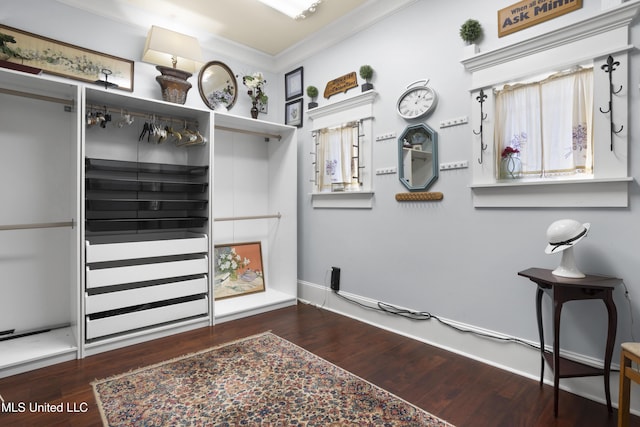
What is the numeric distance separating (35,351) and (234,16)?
129 inches

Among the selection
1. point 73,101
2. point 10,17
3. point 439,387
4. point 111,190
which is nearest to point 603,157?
point 439,387

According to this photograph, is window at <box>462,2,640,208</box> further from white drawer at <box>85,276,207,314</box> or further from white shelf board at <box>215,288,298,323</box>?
white drawer at <box>85,276,207,314</box>

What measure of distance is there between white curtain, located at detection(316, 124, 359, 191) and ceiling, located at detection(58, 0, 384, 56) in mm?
1041

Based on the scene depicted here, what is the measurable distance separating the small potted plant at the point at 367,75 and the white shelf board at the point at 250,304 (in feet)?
7.64

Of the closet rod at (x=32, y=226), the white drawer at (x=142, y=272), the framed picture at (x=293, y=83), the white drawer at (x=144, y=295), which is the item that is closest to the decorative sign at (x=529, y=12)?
the framed picture at (x=293, y=83)

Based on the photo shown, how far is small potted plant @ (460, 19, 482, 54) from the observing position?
7.86 ft

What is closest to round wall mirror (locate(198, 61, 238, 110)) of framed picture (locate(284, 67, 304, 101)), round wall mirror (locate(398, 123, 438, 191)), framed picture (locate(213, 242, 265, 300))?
framed picture (locate(284, 67, 304, 101))

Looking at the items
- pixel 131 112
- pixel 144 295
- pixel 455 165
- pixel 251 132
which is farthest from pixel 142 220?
pixel 455 165

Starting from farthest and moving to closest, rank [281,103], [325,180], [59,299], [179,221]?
[281,103], [325,180], [179,221], [59,299]

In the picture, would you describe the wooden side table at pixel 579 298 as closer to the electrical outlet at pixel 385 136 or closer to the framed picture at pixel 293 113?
the electrical outlet at pixel 385 136

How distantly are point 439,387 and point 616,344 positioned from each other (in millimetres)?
1018

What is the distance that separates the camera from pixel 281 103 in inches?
167

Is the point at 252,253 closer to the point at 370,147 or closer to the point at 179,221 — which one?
the point at 179,221

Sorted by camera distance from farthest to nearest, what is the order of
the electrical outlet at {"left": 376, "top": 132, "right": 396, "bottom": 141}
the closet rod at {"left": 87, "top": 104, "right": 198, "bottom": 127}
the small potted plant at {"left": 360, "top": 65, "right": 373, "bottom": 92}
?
the small potted plant at {"left": 360, "top": 65, "right": 373, "bottom": 92}
the electrical outlet at {"left": 376, "top": 132, "right": 396, "bottom": 141}
the closet rod at {"left": 87, "top": 104, "right": 198, "bottom": 127}
